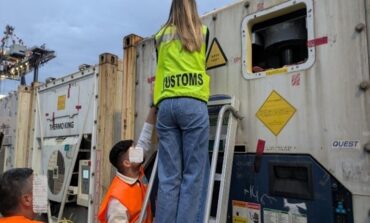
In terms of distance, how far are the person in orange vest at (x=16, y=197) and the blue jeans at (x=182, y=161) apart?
62 cm

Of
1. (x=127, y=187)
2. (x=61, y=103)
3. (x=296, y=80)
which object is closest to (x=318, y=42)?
(x=296, y=80)

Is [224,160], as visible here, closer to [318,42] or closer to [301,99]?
[301,99]

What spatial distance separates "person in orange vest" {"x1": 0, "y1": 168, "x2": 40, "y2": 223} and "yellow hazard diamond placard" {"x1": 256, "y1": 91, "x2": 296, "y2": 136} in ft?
4.08

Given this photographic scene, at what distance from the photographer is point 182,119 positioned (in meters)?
2.00

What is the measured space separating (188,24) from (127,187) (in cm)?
103

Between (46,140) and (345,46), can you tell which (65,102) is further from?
(345,46)

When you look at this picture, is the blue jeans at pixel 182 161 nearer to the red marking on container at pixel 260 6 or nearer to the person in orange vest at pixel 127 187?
the person in orange vest at pixel 127 187

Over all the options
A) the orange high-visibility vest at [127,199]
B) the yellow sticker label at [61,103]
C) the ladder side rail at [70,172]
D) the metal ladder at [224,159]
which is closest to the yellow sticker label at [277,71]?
the metal ladder at [224,159]

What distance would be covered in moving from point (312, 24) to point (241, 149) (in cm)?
78

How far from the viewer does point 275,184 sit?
204 centimetres

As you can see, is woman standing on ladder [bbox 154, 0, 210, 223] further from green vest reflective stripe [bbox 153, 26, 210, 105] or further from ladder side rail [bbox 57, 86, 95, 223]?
ladder side rail [bbox 57, 86, 95, 223]

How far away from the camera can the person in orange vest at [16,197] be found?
1709 mm

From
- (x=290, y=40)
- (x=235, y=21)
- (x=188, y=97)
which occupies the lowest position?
(x=188, y=97)

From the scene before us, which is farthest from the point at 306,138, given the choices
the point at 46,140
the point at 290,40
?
the point at 46,140
